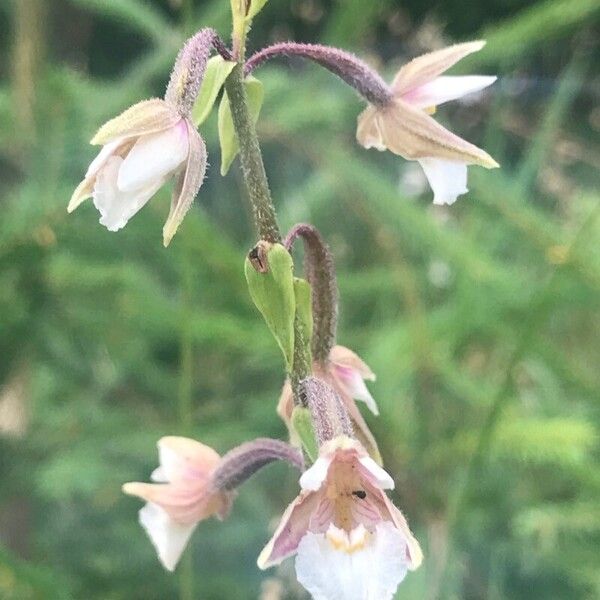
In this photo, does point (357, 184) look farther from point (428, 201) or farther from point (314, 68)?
point (428, 201)

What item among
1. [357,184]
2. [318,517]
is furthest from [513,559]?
[318,517]

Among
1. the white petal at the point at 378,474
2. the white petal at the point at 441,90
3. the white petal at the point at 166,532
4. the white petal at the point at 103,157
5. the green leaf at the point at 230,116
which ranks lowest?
the white petal at the point at 166,532

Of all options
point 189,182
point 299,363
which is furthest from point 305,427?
point 189,182

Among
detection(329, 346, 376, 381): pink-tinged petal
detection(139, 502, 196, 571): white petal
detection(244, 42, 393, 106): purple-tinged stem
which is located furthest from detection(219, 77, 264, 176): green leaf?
detection(139, 502, 196, 571): white petal

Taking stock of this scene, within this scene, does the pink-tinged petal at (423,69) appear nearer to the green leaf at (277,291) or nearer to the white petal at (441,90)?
the white petal at (441,90)

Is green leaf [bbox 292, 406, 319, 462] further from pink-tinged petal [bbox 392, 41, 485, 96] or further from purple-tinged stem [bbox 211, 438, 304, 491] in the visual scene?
pink-tinged petal [bbox 392, 41, 485, 96]

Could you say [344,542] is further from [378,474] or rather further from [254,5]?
[254,5]

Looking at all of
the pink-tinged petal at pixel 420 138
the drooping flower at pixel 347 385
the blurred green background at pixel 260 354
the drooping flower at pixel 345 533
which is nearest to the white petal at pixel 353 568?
the drooping flower at pixel 345 533
